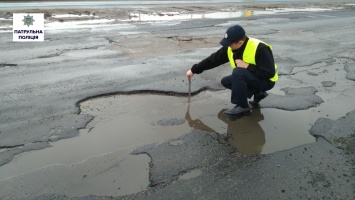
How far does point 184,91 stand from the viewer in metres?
5.10

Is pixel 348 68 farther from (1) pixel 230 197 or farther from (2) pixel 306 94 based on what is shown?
(1) pixel 230 197

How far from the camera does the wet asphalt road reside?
9.34 ft

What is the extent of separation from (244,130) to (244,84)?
65 centimetres

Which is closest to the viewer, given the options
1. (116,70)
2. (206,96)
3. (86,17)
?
(206,96)

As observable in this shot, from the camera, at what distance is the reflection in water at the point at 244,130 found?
3.54 metres

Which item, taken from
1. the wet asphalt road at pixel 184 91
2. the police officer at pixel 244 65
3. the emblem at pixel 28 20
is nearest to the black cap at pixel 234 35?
the police officer at pixel 244 65

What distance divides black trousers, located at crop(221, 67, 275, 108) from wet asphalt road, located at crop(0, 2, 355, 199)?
0.49m

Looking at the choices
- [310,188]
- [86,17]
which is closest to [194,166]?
[310,188]

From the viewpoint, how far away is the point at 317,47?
846cm

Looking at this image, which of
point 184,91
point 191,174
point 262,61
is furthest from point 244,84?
point 191,174

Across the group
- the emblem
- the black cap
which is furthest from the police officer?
the emblem

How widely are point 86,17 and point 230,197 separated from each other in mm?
11740

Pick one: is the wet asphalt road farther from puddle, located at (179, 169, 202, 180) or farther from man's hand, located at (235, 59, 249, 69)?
man's hand, located at (235, 59, 249, 69)

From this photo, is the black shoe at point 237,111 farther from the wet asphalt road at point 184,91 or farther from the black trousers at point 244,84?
the wet asphalt road at point 184,91
